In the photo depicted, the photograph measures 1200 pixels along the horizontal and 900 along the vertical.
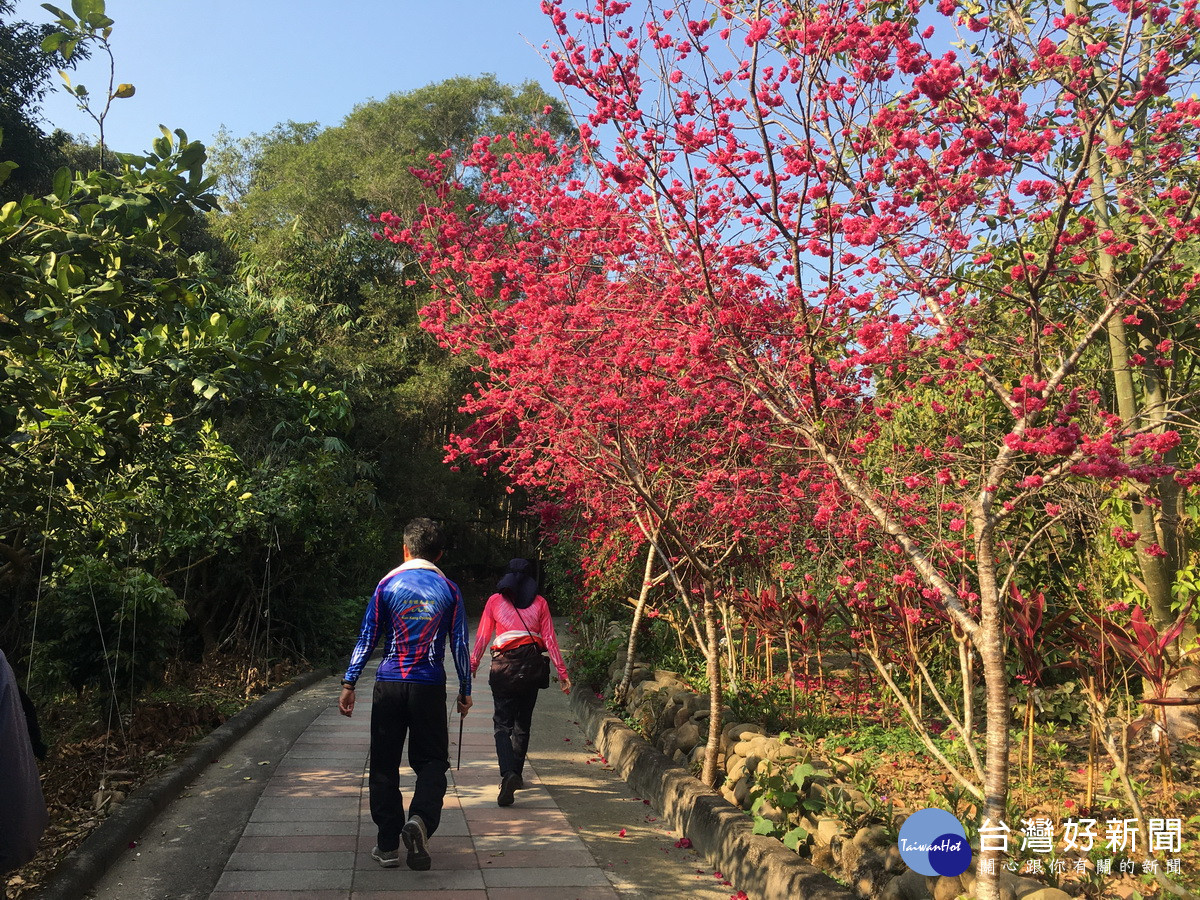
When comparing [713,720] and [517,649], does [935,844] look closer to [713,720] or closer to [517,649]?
[713,720]

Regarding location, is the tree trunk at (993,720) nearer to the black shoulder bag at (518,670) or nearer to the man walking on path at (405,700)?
the man walking on path at (405,700)

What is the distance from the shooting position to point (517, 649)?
20.3ft

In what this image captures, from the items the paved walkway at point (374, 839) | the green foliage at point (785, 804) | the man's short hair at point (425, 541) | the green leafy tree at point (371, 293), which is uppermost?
the green leafy tree at point (371, 293)

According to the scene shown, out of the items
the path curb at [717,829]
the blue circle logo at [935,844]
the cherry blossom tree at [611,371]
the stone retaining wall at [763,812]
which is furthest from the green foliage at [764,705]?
the blue circle logo at [935,844]

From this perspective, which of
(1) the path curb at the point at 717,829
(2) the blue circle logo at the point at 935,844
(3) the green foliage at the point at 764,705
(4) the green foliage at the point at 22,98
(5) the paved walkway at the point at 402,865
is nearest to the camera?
(2) the blue circle logo at the point at 935,844

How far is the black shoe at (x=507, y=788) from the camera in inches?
228

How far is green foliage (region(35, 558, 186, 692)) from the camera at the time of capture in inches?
276

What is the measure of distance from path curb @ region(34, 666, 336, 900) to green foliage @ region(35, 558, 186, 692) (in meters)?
0.78

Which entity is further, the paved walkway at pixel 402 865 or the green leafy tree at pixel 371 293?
the green leafy tree at pixel 371 293

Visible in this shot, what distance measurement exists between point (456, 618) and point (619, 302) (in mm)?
2184

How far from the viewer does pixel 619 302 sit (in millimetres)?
6035

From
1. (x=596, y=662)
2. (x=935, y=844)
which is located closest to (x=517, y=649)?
(x=935, y=844)

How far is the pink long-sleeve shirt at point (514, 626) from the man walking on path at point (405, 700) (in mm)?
1331

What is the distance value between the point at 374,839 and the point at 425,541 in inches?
60.9
